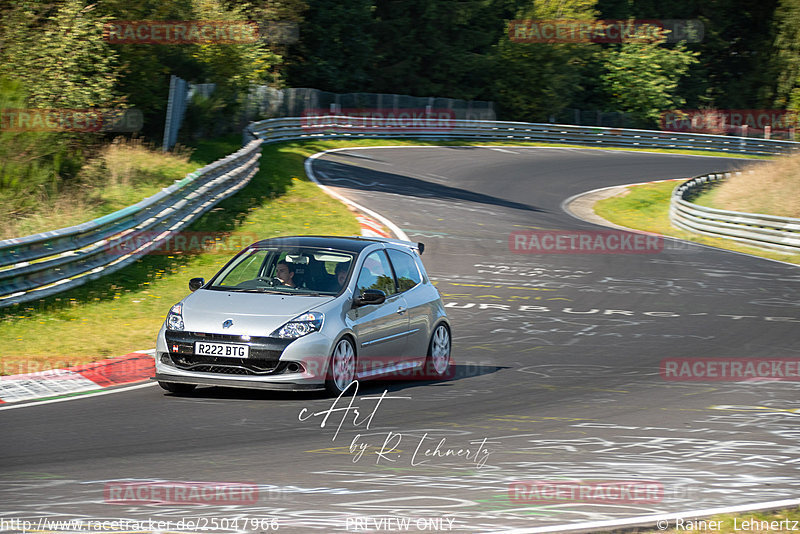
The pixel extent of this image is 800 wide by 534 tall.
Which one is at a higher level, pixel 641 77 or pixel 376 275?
pixel 641 77

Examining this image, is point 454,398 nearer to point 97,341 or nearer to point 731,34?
point 97,341

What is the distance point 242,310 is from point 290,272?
977mm

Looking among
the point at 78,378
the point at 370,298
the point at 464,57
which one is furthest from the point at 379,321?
the point at 464,57

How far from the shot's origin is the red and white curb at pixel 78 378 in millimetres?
9805

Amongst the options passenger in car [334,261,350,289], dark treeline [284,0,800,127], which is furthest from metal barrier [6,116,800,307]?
dark treeline [284,0,800,127]

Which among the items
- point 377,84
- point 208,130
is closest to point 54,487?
point 208,130

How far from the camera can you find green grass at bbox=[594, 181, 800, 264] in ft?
90.2

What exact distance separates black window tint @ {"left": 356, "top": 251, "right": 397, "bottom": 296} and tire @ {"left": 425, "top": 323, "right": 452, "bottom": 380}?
81cm

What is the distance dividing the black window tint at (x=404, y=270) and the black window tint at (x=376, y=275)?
15cm

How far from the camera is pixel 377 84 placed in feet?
221

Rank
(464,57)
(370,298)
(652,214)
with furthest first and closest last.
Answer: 1. (464,57)
2. (652,214)
3. (370,298)

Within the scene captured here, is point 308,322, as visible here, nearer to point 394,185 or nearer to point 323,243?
point 323,243

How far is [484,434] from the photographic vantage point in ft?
27.4
